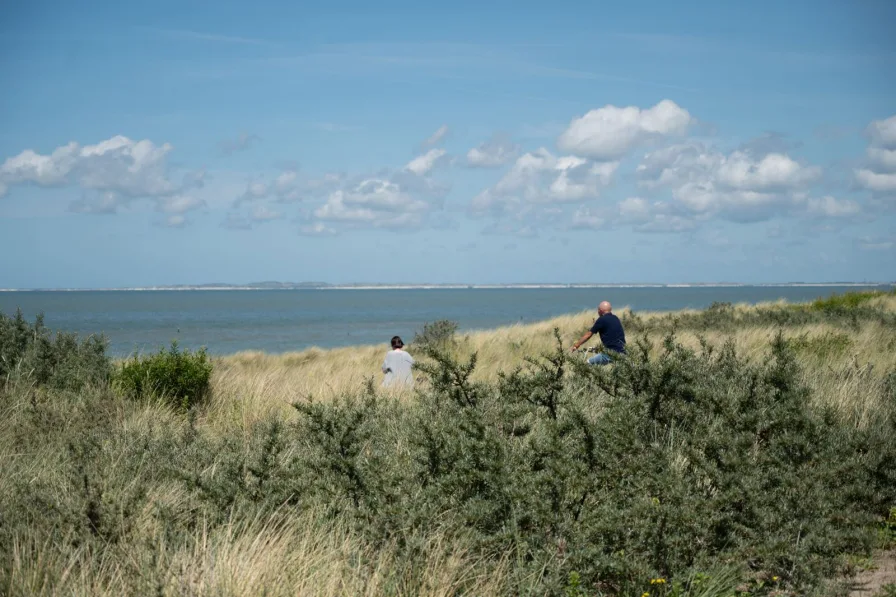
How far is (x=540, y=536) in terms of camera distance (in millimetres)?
4809

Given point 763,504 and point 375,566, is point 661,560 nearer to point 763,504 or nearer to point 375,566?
point 763,504

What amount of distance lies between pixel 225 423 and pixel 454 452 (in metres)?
4.81

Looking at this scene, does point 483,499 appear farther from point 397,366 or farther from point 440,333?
point 440,333

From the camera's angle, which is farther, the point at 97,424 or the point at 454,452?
the point at 97,424

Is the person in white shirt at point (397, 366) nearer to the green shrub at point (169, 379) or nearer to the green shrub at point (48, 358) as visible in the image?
the green shrub at point (169, 379)

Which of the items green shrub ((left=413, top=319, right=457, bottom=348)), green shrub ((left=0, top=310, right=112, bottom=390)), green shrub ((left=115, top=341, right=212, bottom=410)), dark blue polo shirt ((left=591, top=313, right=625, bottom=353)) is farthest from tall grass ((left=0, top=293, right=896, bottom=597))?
green shrub ((left=413, top=319, right=457, bottom=348))

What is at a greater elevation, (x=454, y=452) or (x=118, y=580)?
(x=454, y=452)

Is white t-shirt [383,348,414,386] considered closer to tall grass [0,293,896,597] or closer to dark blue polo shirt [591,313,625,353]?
dark blue polo shirt [591,313,625,353]

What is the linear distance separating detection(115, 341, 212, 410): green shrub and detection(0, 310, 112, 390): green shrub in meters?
0.33

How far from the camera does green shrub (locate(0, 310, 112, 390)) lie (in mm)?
10445

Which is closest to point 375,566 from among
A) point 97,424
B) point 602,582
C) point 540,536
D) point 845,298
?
point 540,536

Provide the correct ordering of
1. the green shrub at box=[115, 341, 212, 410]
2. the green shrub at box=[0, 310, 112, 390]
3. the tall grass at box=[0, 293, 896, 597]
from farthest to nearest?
the green shrub at box=[115, 341, 212, 410]
the green shrub at box=[0, 310, 112, 390]
the tall grass at box=[0, 293, 896, 597]

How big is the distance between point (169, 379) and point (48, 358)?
1.74 metres

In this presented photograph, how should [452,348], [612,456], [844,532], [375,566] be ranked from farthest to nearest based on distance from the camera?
[452,348] < [612,456] < [844,532] < [375,566]
